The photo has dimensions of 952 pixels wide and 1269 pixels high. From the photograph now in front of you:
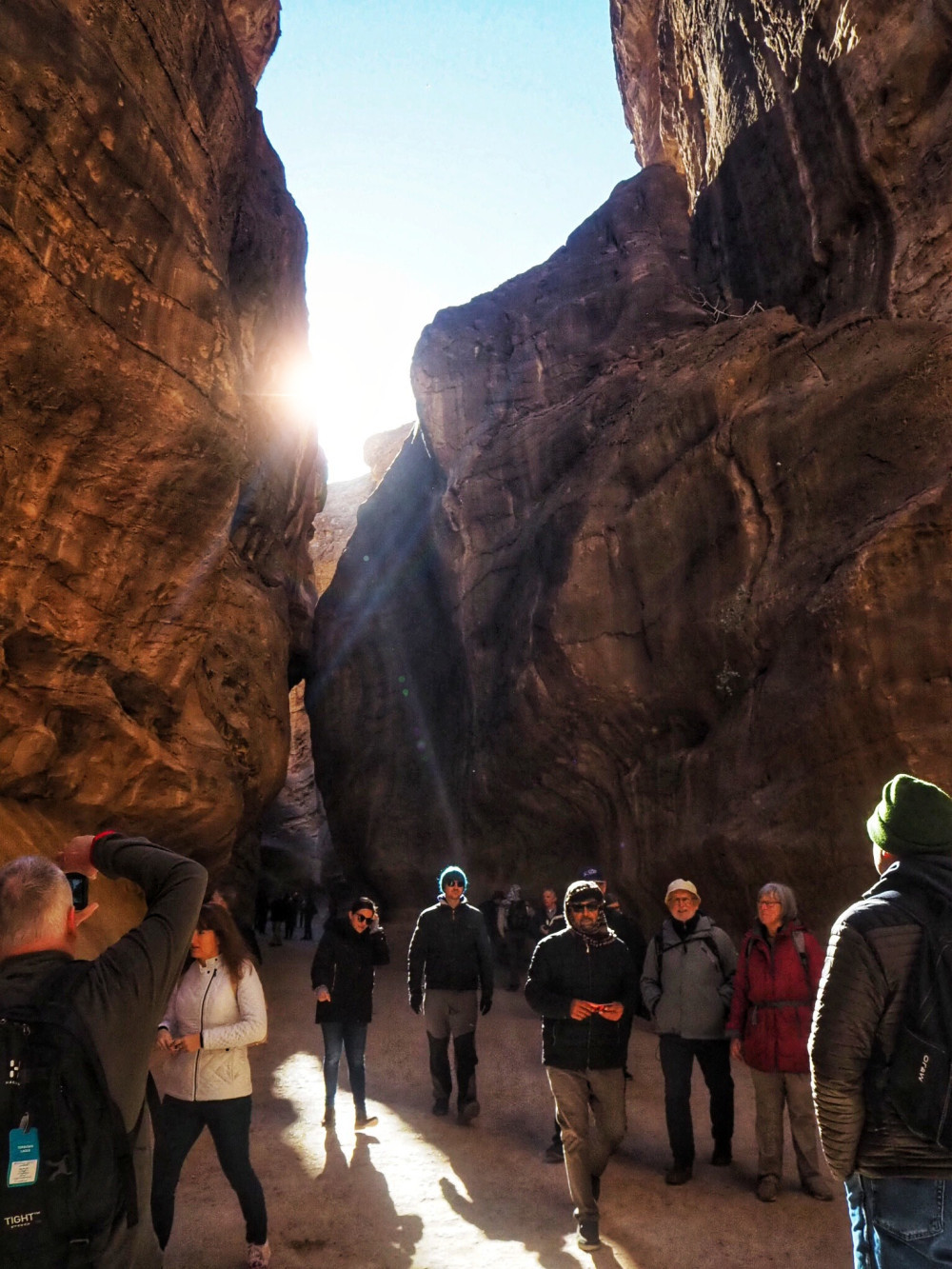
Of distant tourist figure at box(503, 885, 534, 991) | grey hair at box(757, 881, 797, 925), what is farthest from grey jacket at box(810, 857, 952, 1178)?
distant tourist figure at box(503, 885, 534, 991)

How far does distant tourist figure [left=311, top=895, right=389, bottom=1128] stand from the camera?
271 inches

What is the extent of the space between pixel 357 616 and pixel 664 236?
12.7 m

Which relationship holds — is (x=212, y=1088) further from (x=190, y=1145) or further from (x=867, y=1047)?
(x=867, y=1047)

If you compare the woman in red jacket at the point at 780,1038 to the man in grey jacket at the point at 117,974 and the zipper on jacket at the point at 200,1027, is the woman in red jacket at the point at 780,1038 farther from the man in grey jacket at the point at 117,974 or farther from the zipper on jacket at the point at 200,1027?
the man in grey jacket at the point at 117,974

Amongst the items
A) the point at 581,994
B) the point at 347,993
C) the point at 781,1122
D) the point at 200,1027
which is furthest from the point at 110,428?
the point at 781,1122

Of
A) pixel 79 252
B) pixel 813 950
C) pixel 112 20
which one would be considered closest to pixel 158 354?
pixel 79 252

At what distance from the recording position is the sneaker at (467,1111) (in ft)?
23.0

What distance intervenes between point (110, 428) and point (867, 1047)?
29.7 ft

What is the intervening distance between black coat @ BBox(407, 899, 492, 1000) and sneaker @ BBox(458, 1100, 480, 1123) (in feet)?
2.76

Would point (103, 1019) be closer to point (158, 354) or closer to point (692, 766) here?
point (158, 354)

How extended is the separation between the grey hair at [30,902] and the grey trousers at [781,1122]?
452cm

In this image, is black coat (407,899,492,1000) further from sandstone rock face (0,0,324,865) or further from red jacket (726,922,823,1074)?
sandstone rock face (0,0,324,865)

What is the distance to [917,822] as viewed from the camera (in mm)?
2621

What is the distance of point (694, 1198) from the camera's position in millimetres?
5305
